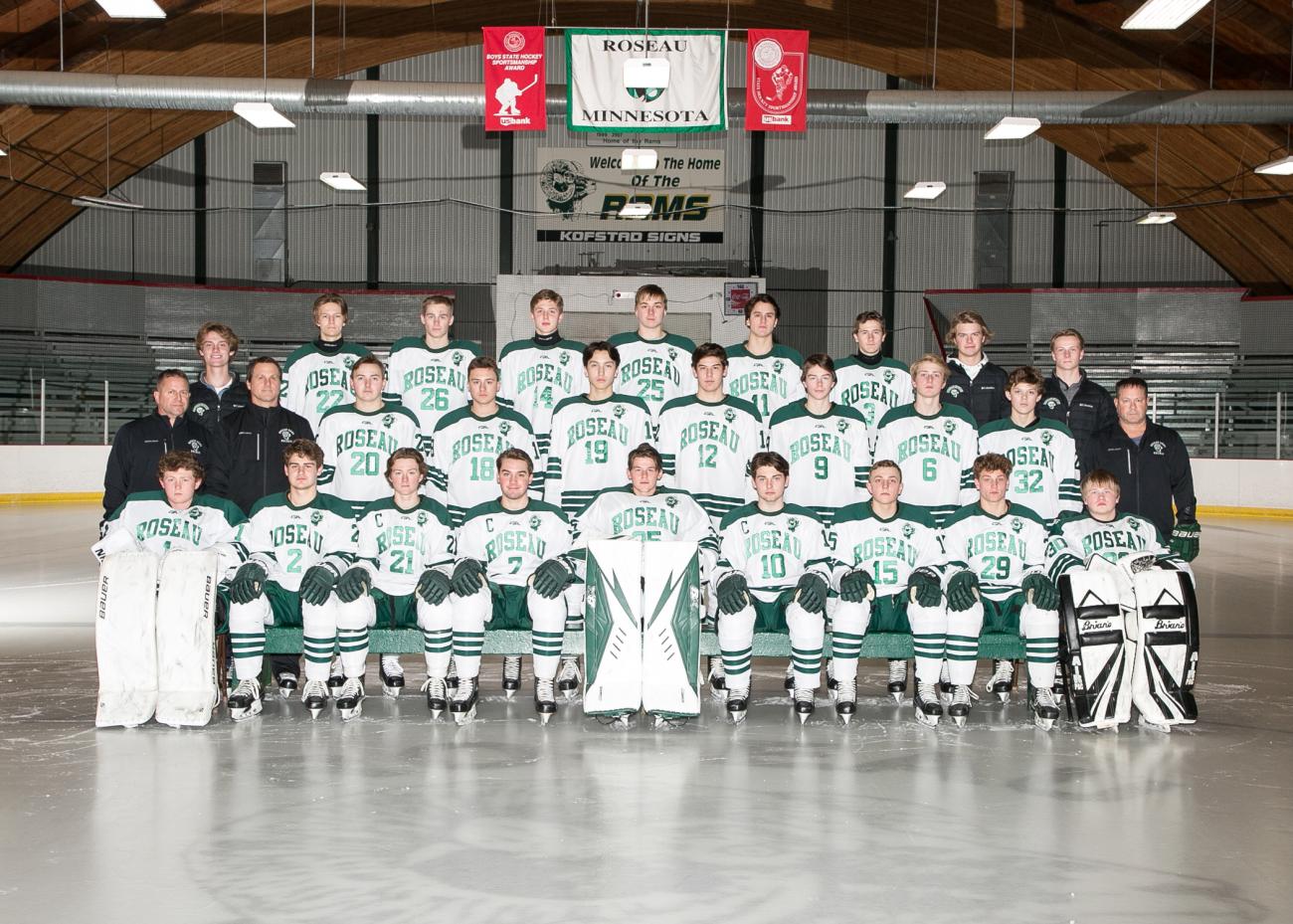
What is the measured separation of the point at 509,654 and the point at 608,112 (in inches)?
259

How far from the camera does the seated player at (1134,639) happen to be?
196 inches

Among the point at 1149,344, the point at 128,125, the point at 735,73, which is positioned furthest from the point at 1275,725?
the point at 128,125

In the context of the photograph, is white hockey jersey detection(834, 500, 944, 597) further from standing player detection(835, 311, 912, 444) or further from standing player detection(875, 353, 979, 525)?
standing player detection(835, 311, 912, 444)

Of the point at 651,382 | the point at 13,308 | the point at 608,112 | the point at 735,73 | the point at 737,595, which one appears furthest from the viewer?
the point at 735,73

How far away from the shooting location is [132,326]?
778 inches

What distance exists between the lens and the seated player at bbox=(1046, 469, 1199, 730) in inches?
196

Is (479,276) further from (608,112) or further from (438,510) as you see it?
(438,510)

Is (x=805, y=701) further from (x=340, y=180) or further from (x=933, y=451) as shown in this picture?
(x=340, y=180)

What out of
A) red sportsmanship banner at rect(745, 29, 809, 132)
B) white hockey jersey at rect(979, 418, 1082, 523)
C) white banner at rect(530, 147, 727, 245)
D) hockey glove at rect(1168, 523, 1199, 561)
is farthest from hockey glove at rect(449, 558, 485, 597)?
white banner at rect(530, 147, 727, 245)

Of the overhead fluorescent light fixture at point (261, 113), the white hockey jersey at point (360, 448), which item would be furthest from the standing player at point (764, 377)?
the overhead fluorescent light fixture at point (261, 113)

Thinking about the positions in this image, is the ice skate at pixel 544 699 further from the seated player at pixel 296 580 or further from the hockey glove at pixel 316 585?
the hockey glove at pixel 316 585

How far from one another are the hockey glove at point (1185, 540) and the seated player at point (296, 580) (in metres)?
3.74

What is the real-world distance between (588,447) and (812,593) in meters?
1.42

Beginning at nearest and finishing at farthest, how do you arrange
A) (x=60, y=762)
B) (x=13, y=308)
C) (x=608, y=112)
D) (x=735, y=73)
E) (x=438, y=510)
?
(x=60, y=762)
(x=438, y=510)
(x=608, y=112)
(x=13, y=308)
(x=735, y=73)
